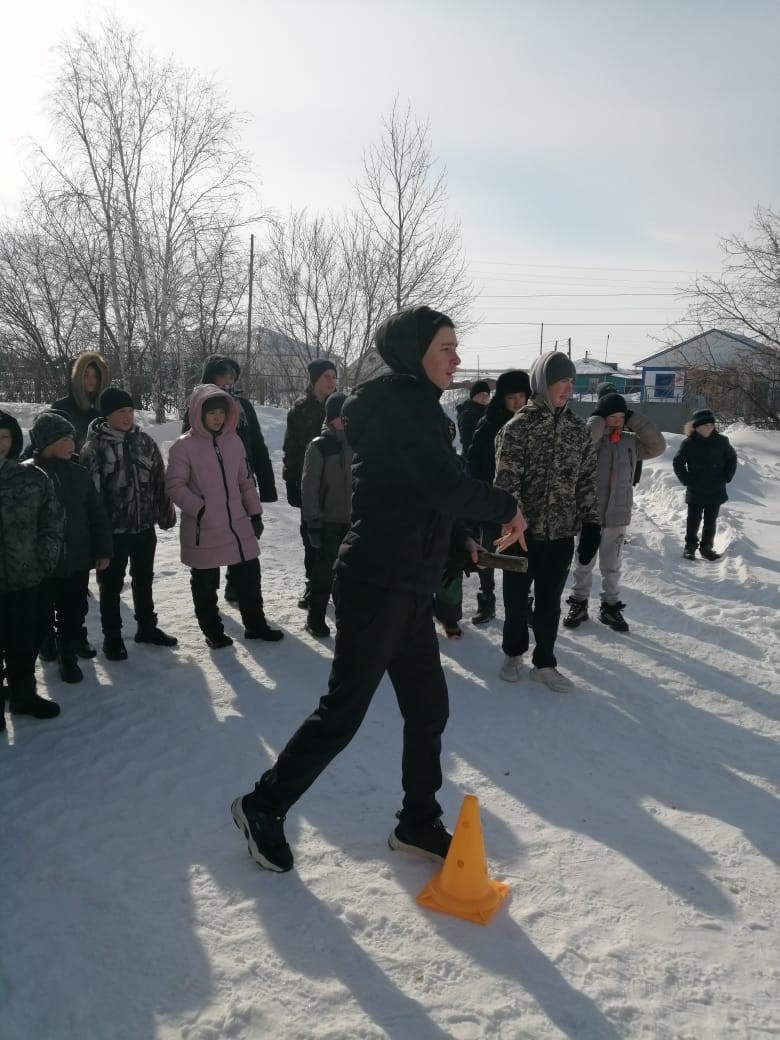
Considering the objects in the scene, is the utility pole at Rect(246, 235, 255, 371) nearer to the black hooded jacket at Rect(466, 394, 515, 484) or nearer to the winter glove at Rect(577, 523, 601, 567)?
the black hooded jacket at Rect(466, 394, 515, 484)

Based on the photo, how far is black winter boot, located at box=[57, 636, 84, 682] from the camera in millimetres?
4746

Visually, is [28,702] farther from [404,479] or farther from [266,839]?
[404,479]

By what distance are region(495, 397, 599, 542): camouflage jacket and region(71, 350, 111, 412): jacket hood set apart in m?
3.48

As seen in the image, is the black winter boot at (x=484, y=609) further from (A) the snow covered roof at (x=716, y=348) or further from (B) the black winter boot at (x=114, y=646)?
(A) the snow covered roof at (x=716, y=348)

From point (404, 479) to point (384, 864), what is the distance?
1.63 m

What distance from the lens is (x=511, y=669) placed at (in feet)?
16.2

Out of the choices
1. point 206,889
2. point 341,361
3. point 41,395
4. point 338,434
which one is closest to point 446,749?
point 206,889

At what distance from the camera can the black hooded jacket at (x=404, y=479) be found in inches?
102

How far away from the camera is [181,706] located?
14.6 ft

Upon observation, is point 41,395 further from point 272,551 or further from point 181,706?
point 181,706

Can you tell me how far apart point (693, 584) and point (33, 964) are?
22.9ft

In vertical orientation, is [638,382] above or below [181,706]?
above

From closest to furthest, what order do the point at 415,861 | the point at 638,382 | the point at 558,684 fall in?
the point at 415,861 < the point at 558,684 < the point at 638,382

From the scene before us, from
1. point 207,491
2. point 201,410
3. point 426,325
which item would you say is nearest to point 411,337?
point 426,325
